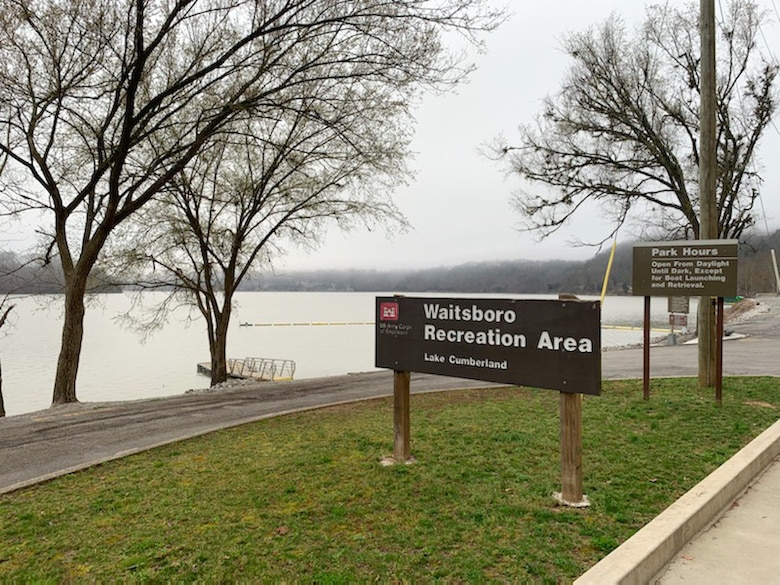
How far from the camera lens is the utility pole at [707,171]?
8562 millimetres

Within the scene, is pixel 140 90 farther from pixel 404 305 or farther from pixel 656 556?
pixel 656 556

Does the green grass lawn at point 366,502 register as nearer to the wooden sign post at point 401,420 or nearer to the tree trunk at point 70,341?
the wooden sign post at point 401,420

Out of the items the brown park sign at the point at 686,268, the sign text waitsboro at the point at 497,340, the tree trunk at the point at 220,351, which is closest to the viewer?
the sign text waitsboro at the point at 497,340

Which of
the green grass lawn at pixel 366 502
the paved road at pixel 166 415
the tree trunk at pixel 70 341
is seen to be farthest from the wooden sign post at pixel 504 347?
the tree trunk at pixel 70 341

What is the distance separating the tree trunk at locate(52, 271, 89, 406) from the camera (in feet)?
40.0

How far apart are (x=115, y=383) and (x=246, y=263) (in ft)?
48.0

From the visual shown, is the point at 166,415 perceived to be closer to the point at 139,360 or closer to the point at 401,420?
the point at 401,420

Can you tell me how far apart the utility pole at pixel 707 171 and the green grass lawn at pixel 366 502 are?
5.38 ft

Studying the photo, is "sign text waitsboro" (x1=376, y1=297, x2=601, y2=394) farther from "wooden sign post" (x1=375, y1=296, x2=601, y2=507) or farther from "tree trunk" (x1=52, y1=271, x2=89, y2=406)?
"tree trunk" (x1=52, y1=271, x2=89, y2=406)

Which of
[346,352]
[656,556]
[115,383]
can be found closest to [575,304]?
[656,556]

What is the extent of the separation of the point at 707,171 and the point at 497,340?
661 centimetres

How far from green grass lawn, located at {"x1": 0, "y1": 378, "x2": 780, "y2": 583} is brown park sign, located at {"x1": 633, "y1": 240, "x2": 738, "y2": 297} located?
6.26 ft

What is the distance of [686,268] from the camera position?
8.03m

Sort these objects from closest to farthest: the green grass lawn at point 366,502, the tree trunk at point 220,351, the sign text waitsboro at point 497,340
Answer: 1. the green grass lawn at point 366,502
2. the sign text waitsboro at point 497,340
3. the tree trunk at point 220,351
